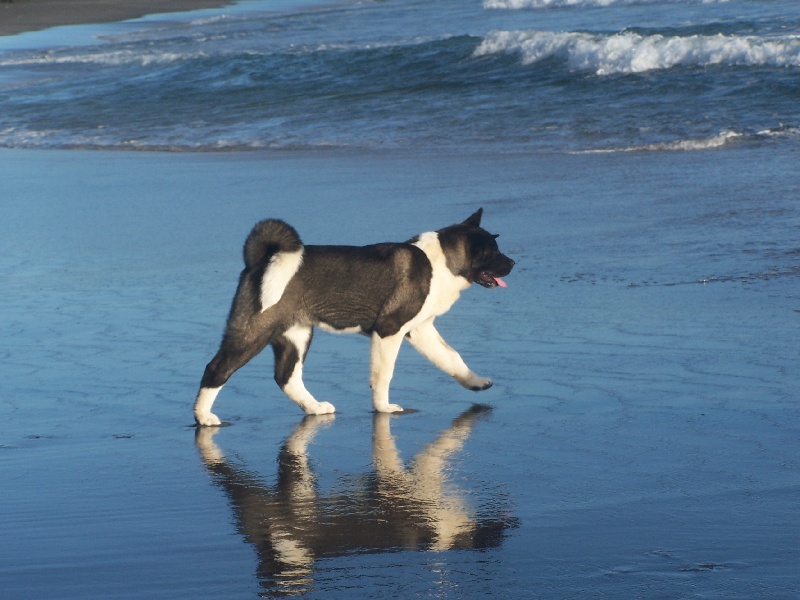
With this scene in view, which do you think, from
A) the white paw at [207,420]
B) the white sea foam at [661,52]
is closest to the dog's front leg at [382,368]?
the white paw at [207,420]

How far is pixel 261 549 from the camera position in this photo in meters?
4.07

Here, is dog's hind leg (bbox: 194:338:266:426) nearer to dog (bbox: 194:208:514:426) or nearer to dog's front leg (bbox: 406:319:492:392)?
dog (bbox: 194:208:514:426)

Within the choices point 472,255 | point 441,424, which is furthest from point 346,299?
point 441,424

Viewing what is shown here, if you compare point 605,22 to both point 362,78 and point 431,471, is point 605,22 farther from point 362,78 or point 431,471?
point 431,471

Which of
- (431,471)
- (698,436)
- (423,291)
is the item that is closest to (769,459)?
(698,436)

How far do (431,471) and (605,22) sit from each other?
25341 millimetres

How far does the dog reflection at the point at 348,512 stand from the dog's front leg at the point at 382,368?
1.60 ft

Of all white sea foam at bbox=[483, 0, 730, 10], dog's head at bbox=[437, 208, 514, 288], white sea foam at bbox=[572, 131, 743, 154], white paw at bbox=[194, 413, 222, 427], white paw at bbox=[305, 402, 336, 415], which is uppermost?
white sea foam at bbox=[483, 0, 730, 10]

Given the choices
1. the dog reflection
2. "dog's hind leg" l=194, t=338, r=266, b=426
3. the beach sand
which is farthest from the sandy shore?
A: the dog reflection

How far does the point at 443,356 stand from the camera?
6242mm

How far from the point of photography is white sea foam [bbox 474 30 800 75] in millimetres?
19312

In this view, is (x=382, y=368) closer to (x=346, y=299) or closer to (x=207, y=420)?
(x=346, y=299)

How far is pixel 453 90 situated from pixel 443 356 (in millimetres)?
14300

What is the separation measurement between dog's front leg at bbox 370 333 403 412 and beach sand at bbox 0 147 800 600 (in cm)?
12
